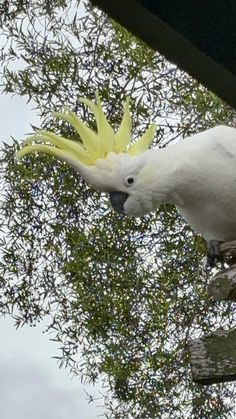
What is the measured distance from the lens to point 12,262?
2184 millimetres

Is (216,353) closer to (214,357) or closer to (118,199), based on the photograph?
(214,357)

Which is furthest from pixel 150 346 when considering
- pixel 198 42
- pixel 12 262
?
pixel 198 42

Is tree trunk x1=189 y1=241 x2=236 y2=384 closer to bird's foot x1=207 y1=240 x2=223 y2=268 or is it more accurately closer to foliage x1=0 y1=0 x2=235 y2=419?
bird's foot x1=207 y1=240 x2=223 y2=268

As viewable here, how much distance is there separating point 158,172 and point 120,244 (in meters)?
0.94

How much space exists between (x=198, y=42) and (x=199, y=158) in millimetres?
301

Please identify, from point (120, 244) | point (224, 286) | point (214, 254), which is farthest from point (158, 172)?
point (120, 244)

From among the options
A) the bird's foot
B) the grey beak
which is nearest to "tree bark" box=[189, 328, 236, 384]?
the bird's foot

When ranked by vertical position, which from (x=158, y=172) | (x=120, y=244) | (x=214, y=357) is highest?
(x=120, y=244)

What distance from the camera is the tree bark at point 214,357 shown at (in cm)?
90

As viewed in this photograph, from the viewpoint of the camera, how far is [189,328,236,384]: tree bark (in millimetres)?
896

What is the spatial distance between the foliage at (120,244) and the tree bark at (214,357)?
1.04 meters

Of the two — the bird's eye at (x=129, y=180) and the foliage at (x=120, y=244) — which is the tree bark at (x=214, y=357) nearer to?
the bird's eye at (x=129, y=180)

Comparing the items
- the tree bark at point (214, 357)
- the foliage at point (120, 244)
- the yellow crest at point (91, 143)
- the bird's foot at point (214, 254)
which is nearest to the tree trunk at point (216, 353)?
the tree bark at point (214, 357)

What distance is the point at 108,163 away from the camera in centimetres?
111
